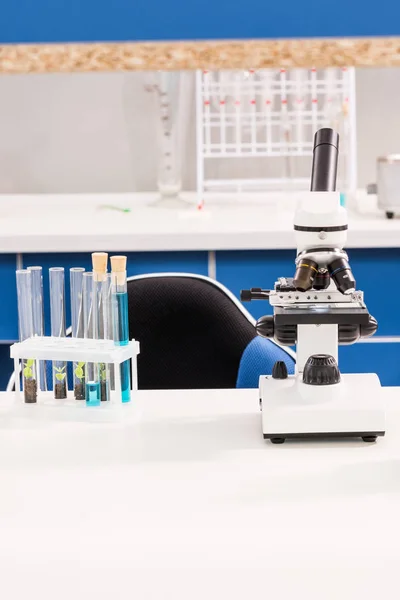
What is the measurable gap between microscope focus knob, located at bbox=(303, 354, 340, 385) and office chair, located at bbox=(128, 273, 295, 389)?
0.72 m

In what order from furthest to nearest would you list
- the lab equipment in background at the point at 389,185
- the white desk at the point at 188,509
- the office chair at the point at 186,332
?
1. the lab equipment in background at the point at 389,185
2. the office chair at the point at 186,332
3. the white desk at the point at 188,509

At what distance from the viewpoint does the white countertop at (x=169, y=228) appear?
3027 mm

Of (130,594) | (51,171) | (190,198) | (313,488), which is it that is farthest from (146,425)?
(51,171)

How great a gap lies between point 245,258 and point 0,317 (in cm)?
75

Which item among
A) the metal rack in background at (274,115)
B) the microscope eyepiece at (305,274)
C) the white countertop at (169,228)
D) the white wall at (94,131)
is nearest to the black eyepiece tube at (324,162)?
the microscope eyepiece at (305,274)

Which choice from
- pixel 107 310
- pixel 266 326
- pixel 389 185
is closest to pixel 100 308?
pixel 107 310

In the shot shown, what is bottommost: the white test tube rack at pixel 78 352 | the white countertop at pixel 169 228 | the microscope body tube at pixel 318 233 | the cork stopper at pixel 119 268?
the white test tube rack at pixel 78 352

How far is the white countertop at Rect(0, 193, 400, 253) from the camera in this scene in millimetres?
3027

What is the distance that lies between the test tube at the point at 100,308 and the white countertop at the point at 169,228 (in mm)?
1439

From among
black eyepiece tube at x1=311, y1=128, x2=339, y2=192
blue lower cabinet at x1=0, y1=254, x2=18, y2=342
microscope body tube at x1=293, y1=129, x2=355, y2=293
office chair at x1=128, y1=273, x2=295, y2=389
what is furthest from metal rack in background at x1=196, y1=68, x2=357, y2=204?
microscope body tube at x1=293, y1=129, x2=355, y2=293

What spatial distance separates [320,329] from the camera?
1.52 meters

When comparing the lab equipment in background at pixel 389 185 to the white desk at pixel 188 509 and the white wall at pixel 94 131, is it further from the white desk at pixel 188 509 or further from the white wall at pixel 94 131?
the white desk at pixel 188 509

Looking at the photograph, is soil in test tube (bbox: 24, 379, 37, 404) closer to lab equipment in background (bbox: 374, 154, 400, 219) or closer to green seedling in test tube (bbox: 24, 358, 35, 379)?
green seedling in test tube (bbox: 24, 358, 35, 379)

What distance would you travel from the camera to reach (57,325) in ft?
5.37
